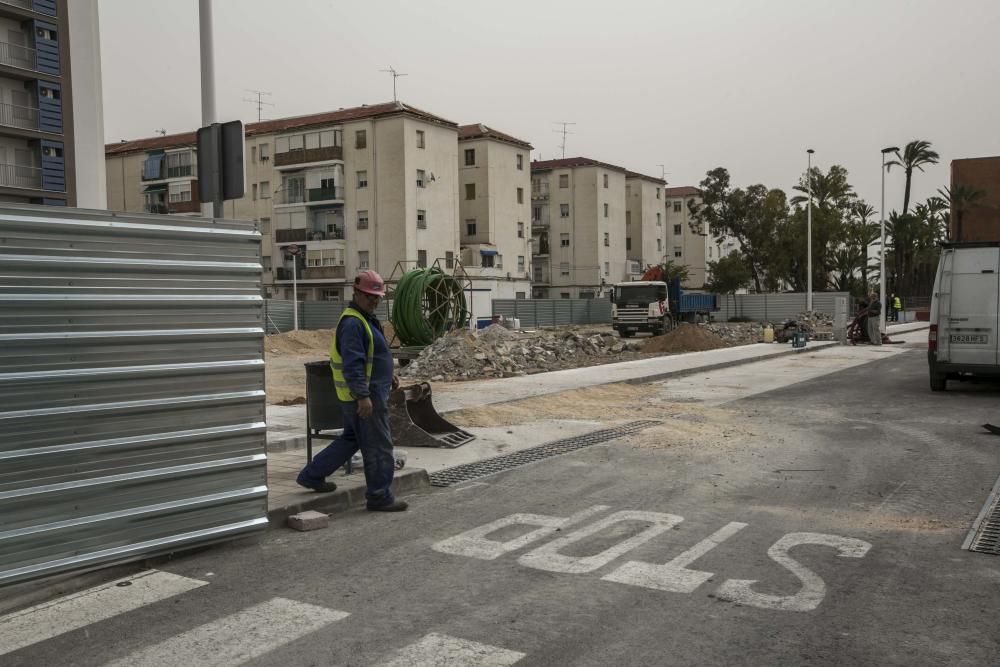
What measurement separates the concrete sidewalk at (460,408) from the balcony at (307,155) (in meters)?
38.3

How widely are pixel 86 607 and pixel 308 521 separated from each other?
6.11 feet

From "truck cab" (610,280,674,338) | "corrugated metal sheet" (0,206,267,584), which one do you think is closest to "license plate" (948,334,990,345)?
"corrugated metal sheet" (0,206,267,584)

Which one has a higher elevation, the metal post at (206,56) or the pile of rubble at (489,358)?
the metal post at (206,56)

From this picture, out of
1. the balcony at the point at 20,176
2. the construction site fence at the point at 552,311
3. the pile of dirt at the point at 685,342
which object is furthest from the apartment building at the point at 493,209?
the pile of dirt at the point at 685,342

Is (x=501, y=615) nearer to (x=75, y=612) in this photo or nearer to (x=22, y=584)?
(x=75, y=612)

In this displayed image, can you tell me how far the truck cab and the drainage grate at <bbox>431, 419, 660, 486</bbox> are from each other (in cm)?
2734

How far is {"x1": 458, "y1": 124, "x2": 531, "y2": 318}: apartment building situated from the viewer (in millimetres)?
66375

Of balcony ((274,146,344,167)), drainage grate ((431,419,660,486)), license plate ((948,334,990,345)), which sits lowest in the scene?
drainage grate ((431,419,660,486))

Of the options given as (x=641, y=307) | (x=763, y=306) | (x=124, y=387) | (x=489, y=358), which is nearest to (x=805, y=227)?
(x=763, y=306)

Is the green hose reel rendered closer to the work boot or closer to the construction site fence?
the work boot

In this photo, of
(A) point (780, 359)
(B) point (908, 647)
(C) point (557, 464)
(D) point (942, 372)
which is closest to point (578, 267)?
(A) point (780, 359)

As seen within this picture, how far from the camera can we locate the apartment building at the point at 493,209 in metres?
66.4

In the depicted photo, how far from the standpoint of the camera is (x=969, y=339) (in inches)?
583

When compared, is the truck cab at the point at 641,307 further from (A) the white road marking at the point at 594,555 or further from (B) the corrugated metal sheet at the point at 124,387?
(B) the corrugated metal sheet at the point at 124,387
